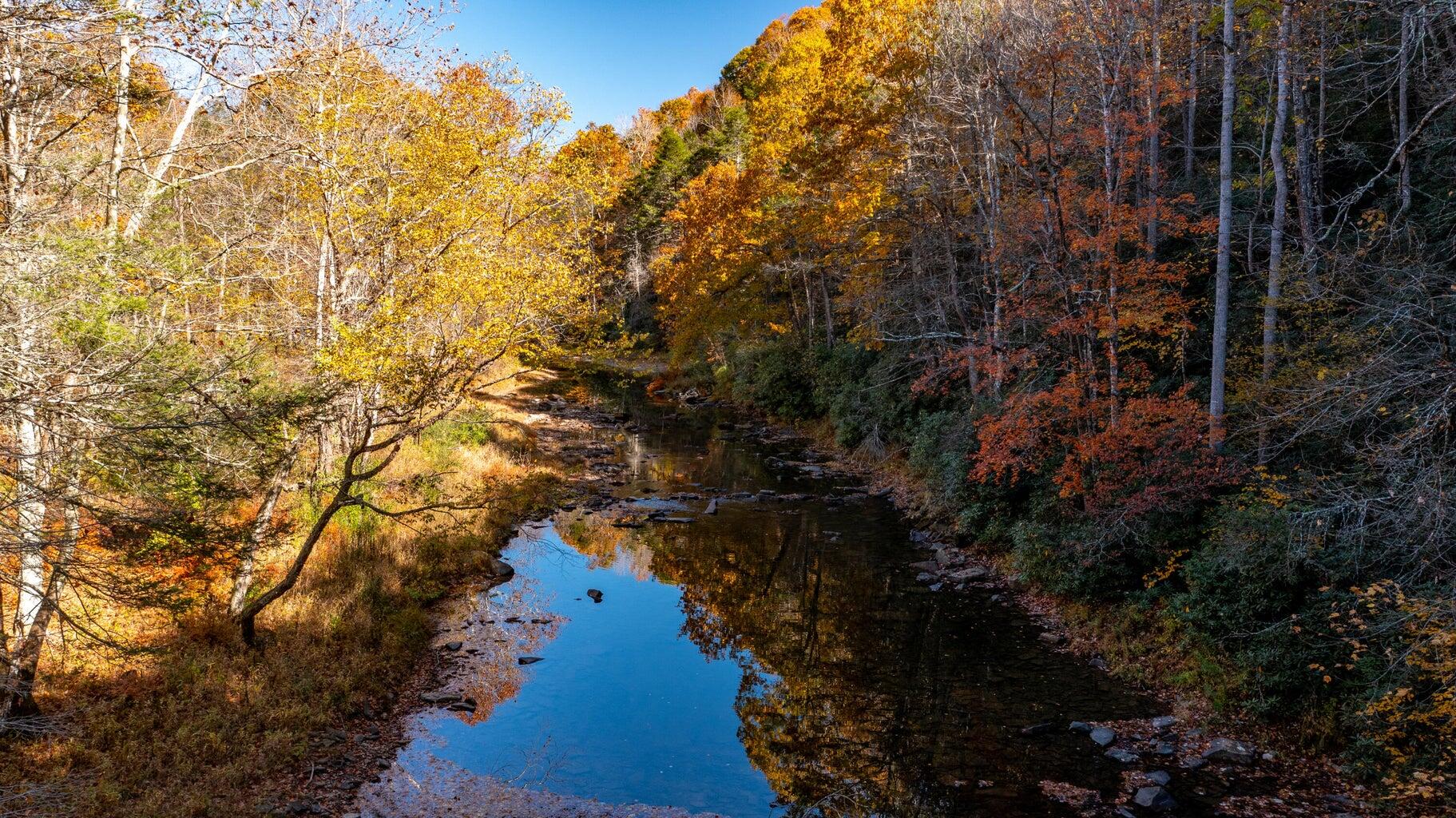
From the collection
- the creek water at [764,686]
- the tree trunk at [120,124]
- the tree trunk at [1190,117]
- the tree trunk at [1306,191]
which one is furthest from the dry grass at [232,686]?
the tree trunk at [1190,117]

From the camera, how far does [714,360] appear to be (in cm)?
4469

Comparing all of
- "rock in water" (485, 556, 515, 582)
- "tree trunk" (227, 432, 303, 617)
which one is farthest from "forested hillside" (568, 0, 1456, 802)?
"rock in water" (485, 556, 515, 582)

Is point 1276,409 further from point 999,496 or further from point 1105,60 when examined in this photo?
point 1105,60

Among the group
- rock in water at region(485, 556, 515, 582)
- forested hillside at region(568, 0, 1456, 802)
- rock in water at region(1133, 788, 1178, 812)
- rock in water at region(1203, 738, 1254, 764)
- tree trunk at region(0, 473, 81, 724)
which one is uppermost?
forested hillside at region(568, 0, 1456, 802)

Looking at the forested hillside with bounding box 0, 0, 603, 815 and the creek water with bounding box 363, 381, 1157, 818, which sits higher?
the forested hillside with bounding box 0, 0, 603, 815

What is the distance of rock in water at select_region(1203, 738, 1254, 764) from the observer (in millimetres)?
9414

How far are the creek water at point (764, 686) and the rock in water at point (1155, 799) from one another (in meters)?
0.30

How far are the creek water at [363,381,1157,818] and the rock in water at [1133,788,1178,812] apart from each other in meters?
0.30

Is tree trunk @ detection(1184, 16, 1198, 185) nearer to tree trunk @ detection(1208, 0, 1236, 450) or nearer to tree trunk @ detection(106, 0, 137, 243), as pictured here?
tree trunk @ detection(1208, 0, 1236, 450)

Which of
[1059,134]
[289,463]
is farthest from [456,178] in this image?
[1059,134]

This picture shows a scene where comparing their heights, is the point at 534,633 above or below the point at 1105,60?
below

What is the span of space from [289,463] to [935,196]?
52.2 feet

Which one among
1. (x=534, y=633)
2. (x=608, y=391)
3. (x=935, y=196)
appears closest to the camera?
(x=534, y=633)

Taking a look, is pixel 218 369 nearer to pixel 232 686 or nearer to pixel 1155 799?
pixel 232 686
